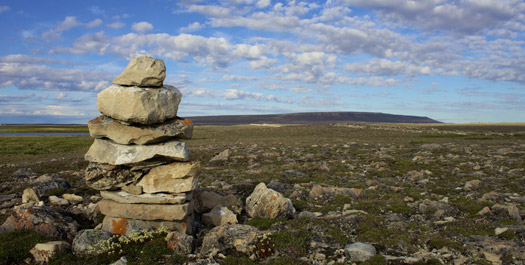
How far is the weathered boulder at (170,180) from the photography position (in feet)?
38.2

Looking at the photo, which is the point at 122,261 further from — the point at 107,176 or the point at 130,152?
the point at 130,152

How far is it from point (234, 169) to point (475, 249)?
684 inches

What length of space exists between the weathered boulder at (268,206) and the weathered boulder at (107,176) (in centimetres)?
451

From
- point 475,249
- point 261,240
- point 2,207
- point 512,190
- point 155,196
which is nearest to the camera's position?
point 475,249

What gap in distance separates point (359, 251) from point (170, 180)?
666 centimetres

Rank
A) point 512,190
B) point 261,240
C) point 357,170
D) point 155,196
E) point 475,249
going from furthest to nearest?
point 357,170, point 512,190, point 155,196, point 261,240, point 475,249

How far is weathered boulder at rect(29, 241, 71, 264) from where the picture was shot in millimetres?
9367

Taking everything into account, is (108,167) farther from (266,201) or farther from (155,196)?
(266,201)

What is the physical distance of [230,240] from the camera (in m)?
10.5

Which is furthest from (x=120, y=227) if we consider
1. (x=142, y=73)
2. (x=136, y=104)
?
(x=142, y=73)

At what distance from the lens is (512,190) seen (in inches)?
673

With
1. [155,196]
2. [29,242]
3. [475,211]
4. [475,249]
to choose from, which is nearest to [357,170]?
[475,211]

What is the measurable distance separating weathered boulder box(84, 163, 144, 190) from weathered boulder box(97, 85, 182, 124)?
1844 millimetres

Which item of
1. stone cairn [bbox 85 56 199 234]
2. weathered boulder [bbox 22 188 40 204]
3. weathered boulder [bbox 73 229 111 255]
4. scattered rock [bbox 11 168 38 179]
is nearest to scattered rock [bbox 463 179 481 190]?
stone cairn [bbox 85 56 199 234]
